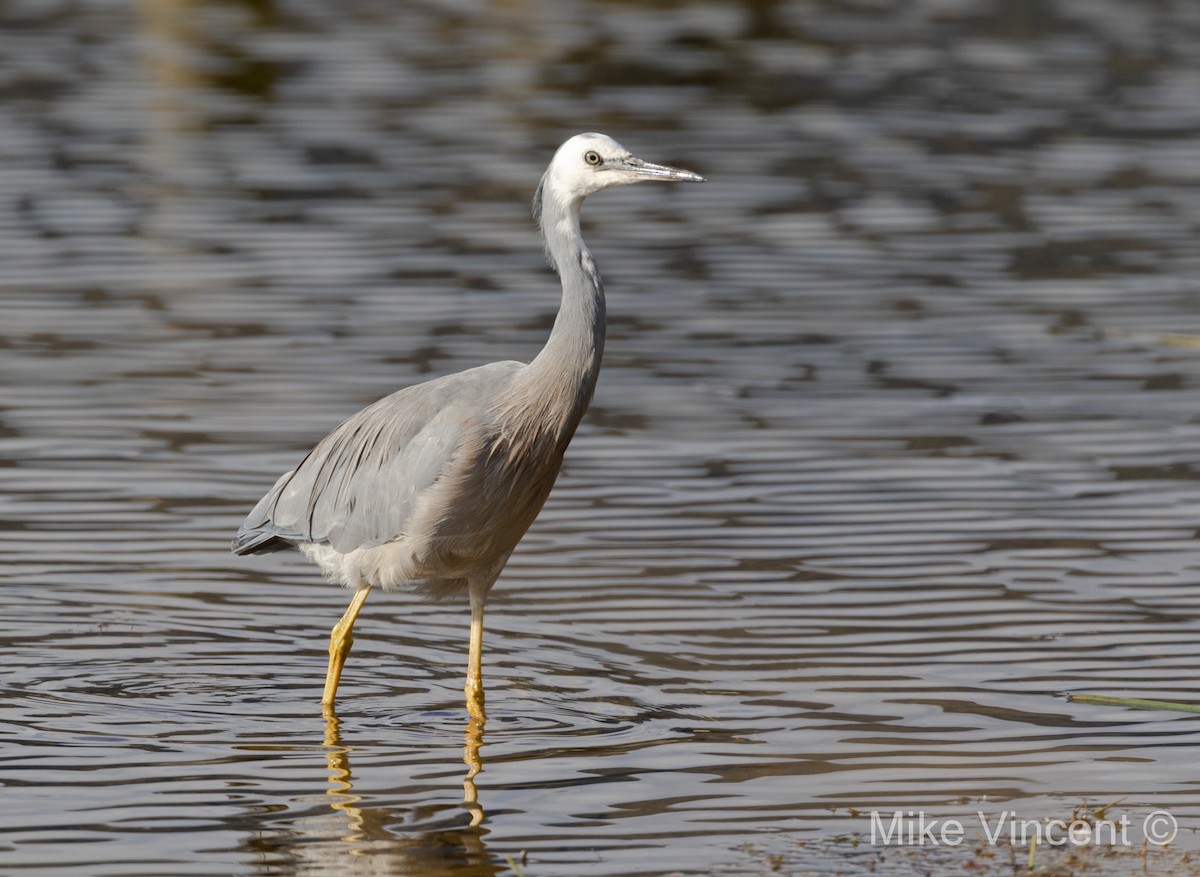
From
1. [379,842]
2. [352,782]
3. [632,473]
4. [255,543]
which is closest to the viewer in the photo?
[379,842]

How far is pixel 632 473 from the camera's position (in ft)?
35.9

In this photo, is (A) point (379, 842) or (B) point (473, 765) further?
(B) point (473, 765)

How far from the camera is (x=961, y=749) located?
743 cm

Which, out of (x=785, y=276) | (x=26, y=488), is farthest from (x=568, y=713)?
(x=785, y=276)

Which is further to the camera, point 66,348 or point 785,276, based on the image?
point 785,276

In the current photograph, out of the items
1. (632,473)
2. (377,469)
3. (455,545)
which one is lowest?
(632,473)

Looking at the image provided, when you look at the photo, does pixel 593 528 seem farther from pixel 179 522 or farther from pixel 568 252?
pixel 568 252

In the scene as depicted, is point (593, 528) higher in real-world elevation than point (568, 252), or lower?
lower

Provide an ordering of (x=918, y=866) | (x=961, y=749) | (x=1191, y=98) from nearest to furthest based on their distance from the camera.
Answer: (x=918, y=866)
(x=961, y=749)
(x=1191, y=98)

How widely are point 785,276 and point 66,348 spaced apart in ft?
16.7
